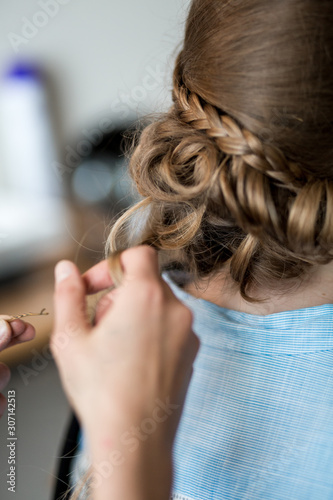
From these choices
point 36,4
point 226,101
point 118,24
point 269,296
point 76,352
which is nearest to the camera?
point 76,352

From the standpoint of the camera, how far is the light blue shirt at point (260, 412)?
1.59 feet

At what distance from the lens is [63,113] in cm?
158

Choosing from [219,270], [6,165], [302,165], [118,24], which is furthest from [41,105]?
[302,165]

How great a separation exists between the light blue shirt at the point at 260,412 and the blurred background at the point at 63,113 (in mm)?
836

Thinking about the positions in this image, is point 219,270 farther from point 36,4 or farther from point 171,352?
point 36,4

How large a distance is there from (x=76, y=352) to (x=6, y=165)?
1.32m

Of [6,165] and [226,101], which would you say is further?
[6,165]

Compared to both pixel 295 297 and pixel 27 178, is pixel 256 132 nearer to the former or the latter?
pixel 295 297

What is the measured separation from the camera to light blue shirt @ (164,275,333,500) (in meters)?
0.49

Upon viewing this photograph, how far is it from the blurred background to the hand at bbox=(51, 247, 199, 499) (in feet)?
3.15

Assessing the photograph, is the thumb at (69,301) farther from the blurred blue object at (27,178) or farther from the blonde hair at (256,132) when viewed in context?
the blurred blue object at (27,178)

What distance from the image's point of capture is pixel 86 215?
149cm

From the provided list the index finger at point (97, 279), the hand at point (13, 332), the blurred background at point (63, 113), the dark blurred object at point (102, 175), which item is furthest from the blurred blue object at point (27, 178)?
the index finger at point (97, 279)

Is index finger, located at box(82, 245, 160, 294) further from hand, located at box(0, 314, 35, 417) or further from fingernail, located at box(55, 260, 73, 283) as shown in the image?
hand, located at box(0, 314, 35, 417)
